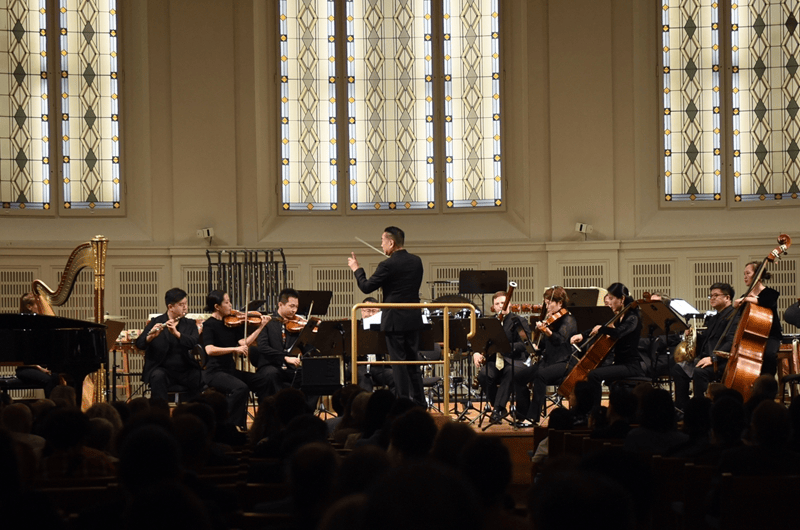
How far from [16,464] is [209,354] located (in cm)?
569

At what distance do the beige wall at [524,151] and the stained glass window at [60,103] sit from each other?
0.29m

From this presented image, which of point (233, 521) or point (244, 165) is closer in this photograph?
point (233, 521)

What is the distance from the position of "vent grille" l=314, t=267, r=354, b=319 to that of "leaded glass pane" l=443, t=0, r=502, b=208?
1.66 m

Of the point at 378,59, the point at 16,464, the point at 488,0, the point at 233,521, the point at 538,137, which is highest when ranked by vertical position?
the point at 488,0


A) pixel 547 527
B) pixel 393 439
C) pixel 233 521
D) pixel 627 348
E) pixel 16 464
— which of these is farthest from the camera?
pixel 627 348

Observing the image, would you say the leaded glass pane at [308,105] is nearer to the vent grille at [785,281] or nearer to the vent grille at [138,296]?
the vent grille at [138,296]

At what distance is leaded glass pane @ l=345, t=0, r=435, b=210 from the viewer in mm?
12000

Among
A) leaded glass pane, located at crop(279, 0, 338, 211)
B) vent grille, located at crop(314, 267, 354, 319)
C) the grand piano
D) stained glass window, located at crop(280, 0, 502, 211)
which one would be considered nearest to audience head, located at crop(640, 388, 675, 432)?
the grand piano

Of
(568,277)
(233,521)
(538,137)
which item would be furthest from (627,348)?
(233,521)

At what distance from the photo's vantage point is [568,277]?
11.5 m

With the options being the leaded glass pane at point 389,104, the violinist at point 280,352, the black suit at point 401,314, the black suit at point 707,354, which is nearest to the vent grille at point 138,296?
the leaded glass pane at point 389,104

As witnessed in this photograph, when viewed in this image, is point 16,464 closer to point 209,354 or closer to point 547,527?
point 547,527

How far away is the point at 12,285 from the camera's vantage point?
1124cm

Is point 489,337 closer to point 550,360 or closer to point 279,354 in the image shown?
point 550,360
